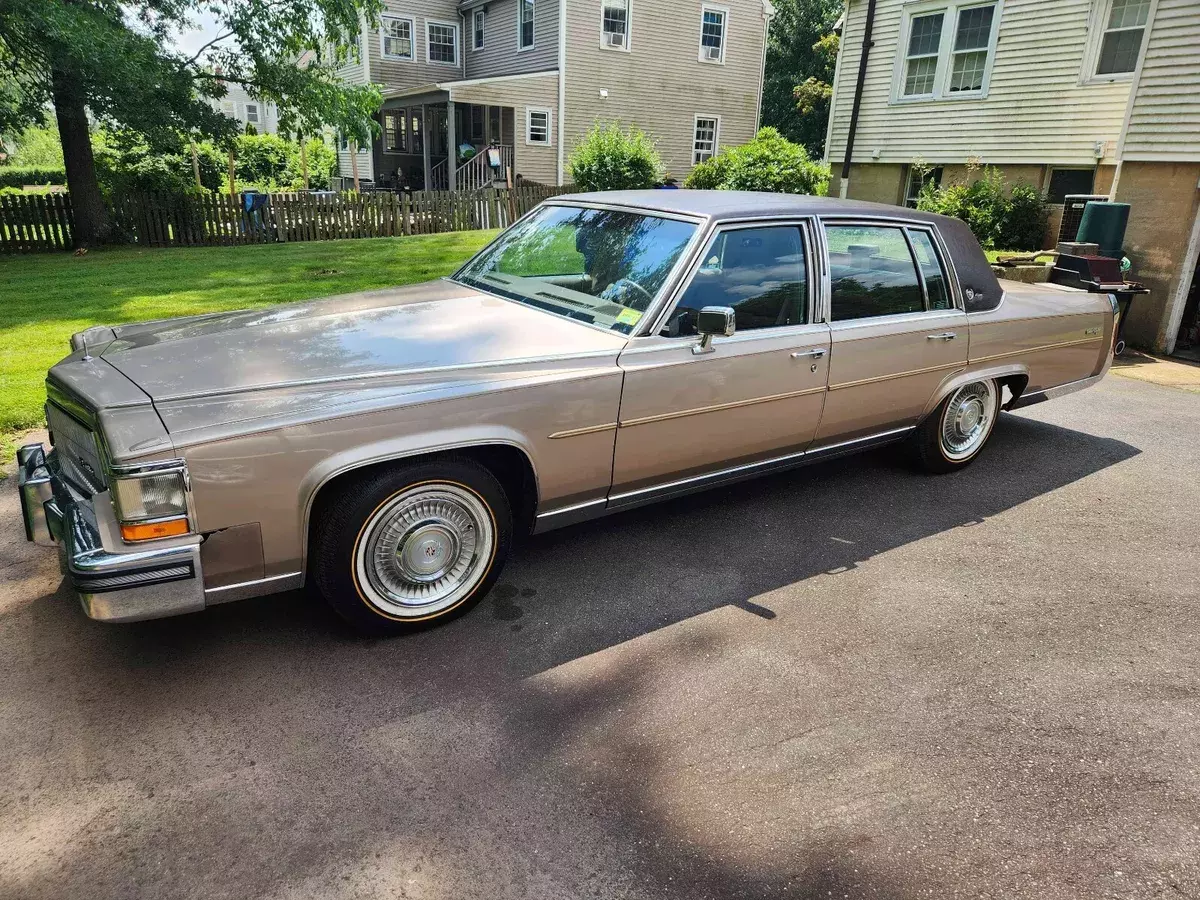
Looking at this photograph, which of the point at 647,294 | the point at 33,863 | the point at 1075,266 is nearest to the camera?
the point at 33,863

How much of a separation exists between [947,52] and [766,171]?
3.84 meters

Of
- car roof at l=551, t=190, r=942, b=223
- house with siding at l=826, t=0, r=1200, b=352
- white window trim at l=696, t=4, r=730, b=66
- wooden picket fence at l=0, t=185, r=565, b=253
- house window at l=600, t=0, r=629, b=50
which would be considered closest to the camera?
car roof at l=551, t=190, r=942, b=223

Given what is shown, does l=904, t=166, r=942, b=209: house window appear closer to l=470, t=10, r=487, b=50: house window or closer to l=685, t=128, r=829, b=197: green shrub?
l=685, t=128, r=829, b=197: green shrub

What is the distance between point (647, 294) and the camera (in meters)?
4.00

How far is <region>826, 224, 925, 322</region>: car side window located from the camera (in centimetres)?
461

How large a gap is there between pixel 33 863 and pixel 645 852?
1755 millimetres

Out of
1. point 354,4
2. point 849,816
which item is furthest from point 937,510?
point 354,4

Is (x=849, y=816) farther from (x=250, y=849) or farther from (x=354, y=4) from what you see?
(x=354, y=4)

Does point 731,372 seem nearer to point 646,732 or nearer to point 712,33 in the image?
point 646,732

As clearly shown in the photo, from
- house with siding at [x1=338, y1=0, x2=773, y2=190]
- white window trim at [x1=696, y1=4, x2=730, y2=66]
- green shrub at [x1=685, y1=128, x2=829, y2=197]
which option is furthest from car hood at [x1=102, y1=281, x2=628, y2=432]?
white window trim at [x1=696, y1=4, x2=730, y2=66]

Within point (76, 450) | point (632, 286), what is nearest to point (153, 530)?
point (76, 450)

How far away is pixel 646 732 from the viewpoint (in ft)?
9.87

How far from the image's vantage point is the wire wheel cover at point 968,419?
546 centimetres

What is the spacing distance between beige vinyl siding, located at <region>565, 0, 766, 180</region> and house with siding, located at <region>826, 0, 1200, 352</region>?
388 inches
